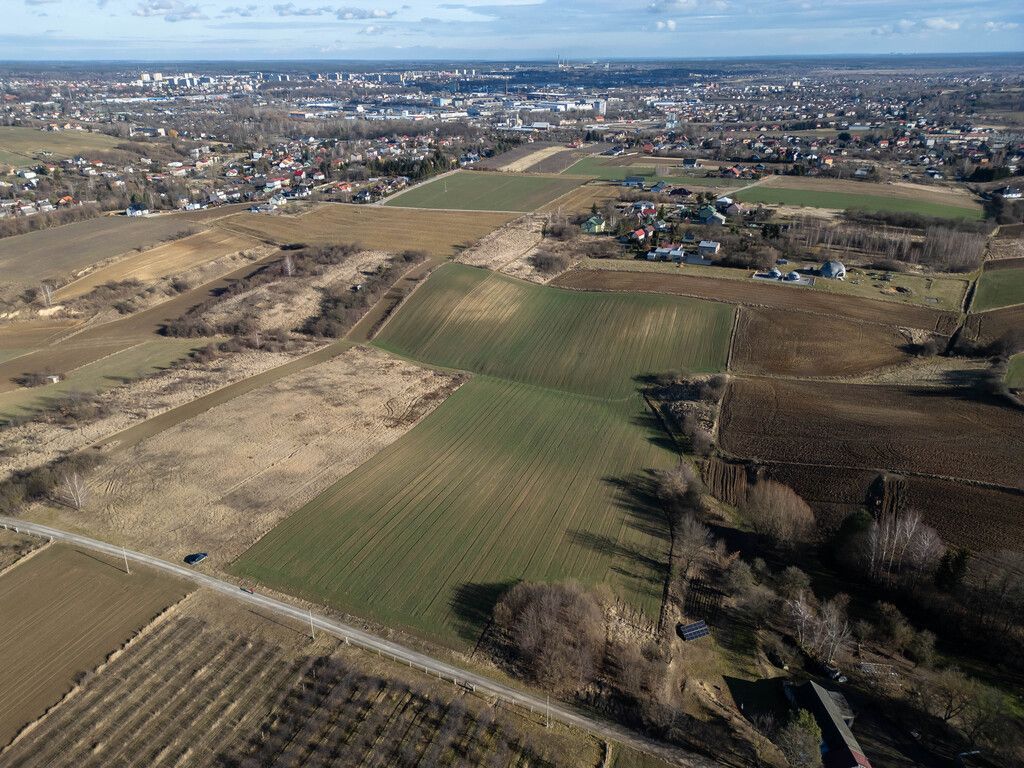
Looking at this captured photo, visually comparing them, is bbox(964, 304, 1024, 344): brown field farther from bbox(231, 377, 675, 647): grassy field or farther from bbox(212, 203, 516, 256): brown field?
bbox(212, 203, 516, 256): brown field

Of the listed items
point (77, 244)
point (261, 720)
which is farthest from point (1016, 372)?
point (77, 244)

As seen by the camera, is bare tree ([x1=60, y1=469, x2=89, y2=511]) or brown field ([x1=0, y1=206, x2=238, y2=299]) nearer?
bare tree ([x1=60, y1=469, x2=89, y2=511])

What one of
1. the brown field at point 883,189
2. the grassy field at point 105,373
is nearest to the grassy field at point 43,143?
the grassy field at point 105,373

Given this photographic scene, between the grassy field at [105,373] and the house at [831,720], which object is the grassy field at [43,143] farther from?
the house at [831,720]

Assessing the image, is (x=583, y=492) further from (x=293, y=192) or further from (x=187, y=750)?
(x=293, y=192)

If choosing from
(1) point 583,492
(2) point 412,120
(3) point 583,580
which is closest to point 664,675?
(3) point 583,580

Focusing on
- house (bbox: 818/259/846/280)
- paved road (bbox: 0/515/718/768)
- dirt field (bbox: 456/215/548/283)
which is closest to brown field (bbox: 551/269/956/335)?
dirt field (bbox: 456/215/548/283)
